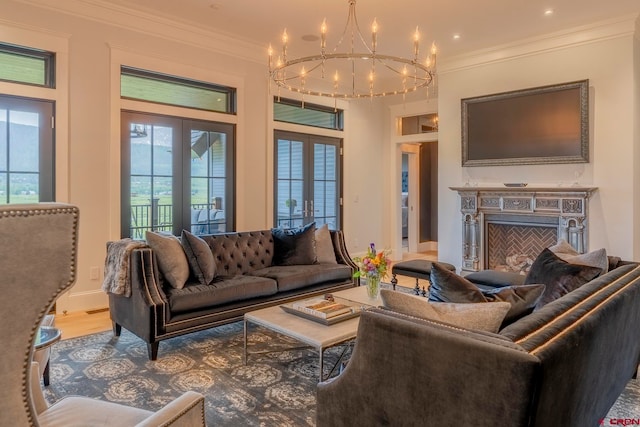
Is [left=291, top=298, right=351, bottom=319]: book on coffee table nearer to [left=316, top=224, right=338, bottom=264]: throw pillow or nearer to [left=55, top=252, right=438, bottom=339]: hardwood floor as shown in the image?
[left=316, top=224, right=338, bottom=264]: throw pillow

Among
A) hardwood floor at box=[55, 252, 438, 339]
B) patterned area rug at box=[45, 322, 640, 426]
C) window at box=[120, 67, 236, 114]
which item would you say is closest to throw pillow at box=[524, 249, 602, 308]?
patterned area rug at box=[45, 322, 640, 426]

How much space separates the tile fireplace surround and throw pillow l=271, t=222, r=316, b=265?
102 inches

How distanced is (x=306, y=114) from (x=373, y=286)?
413cm

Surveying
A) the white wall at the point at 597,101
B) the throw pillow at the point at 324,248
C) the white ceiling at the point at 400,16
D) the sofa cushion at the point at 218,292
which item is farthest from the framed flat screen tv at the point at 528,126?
the sofa cushion at the point at 218,292

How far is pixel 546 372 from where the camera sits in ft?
4.16

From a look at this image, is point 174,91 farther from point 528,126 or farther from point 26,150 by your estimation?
point 528,126

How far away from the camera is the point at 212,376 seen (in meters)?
2.91

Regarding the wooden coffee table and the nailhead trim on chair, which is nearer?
the nailhead trim on chair

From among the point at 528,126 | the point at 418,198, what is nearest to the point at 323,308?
the point at 528,126

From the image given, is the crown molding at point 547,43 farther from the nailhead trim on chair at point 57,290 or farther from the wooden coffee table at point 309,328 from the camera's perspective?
the nailhead trim on chair at point 57,290

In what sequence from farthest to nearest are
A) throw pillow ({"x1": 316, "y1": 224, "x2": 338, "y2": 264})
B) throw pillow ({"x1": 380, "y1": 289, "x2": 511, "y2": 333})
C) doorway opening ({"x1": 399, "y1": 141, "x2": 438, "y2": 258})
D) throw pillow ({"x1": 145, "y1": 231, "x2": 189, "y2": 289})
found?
1. doorway opening ({"x1": 399, "y1": 141, "x2": 438, "y2": 258})
2. throw pillow ({"x1": 316, "y1": 224, "x2": 338, "y2": 264})
3. throw pillow ({"x1": 145, "y1": 231, "x2": 189, "y2": 289})
4. throw pillow ({"x1": 380, "y1": 289, "x2": 511, "y2": 333})

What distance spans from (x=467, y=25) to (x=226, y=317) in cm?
433

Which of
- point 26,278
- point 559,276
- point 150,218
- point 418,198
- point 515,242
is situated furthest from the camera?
point 418,198

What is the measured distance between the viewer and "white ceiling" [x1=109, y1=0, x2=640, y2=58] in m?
4.56
